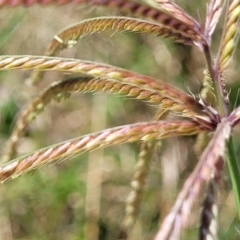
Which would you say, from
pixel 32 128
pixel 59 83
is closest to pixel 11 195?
pixel 32 128

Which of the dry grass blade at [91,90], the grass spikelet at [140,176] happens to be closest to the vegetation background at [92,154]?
the grass spikelet at [140,176]

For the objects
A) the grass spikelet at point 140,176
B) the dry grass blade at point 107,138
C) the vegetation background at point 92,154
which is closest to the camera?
the dry grass blade at point 107,138

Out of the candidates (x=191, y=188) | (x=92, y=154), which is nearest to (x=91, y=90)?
(x=191, y=188)

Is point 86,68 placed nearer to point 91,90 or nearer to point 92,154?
point 91,90

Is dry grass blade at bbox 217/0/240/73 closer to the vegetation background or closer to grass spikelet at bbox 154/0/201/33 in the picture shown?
grass spikelet at bbox 154/0/201/33

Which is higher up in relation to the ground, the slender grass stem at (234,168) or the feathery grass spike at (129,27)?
the feathery grass spike at (129,27)

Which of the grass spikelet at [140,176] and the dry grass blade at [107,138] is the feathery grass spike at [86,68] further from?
the grass spikelet at [140,176]

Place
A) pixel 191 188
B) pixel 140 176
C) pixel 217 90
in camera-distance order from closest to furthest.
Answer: pixel 191 188 < pixel 217 90 < pixel 140 176

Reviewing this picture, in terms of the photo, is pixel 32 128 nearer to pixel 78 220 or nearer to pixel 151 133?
pixel 78 220
